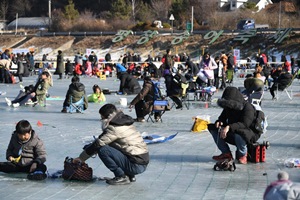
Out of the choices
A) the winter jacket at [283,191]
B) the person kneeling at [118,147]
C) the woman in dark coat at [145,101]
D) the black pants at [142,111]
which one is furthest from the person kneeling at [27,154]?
the black pants at [142,111]

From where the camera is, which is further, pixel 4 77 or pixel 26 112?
pixel 4 77

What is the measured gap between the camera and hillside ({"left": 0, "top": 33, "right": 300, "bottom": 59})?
63219 millimetres

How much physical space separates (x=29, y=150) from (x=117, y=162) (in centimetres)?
120

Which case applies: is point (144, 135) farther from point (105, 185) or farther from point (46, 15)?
point (46, 15)

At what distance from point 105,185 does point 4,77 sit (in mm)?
20577

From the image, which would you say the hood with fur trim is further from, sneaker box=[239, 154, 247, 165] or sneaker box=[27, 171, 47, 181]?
sneaker box=[27, 171, 47, 181]

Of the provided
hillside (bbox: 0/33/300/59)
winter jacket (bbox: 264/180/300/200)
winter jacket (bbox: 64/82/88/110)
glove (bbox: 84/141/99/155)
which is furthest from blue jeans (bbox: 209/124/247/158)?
hillside (bbox: 0/33/300/59)

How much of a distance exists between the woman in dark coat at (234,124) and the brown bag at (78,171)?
1.79m

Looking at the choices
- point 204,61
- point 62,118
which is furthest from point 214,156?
point 204,61

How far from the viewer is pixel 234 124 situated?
364 inches

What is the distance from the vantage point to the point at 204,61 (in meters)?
22.8

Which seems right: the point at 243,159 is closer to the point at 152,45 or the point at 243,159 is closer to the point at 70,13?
the point at 152,45

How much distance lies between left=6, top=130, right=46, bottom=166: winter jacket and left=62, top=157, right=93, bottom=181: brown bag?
1.17ft

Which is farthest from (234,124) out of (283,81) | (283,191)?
(283,81)
